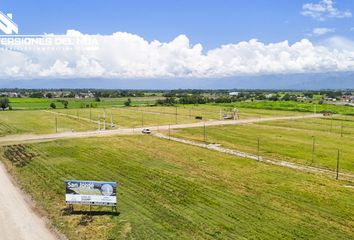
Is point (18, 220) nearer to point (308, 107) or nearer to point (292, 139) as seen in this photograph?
point (292, 139)

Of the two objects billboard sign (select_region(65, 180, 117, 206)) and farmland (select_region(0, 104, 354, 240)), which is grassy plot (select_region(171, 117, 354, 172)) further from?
billboard sign (select_region(65, 180, 117, 206))

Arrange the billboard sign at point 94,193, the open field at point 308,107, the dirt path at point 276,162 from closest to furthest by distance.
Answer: the billboard sign at point 94,193 < the dirt path at point 276,162 < the open field at point 308,107

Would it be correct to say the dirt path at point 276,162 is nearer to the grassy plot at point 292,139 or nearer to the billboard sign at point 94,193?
the grassy plot at point 292,139

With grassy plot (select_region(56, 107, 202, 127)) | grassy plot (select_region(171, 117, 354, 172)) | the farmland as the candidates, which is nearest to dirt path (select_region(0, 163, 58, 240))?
the farmland

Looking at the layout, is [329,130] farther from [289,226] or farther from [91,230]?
[91,230]

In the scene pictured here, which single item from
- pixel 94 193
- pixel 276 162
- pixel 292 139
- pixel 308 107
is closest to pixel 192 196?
pixel 94 193

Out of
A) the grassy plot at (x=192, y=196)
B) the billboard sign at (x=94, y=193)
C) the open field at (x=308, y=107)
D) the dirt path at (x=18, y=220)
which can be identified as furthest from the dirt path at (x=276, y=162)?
the open field at (x=308, y=107)

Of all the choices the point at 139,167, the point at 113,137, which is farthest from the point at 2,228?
the point at 113,137
